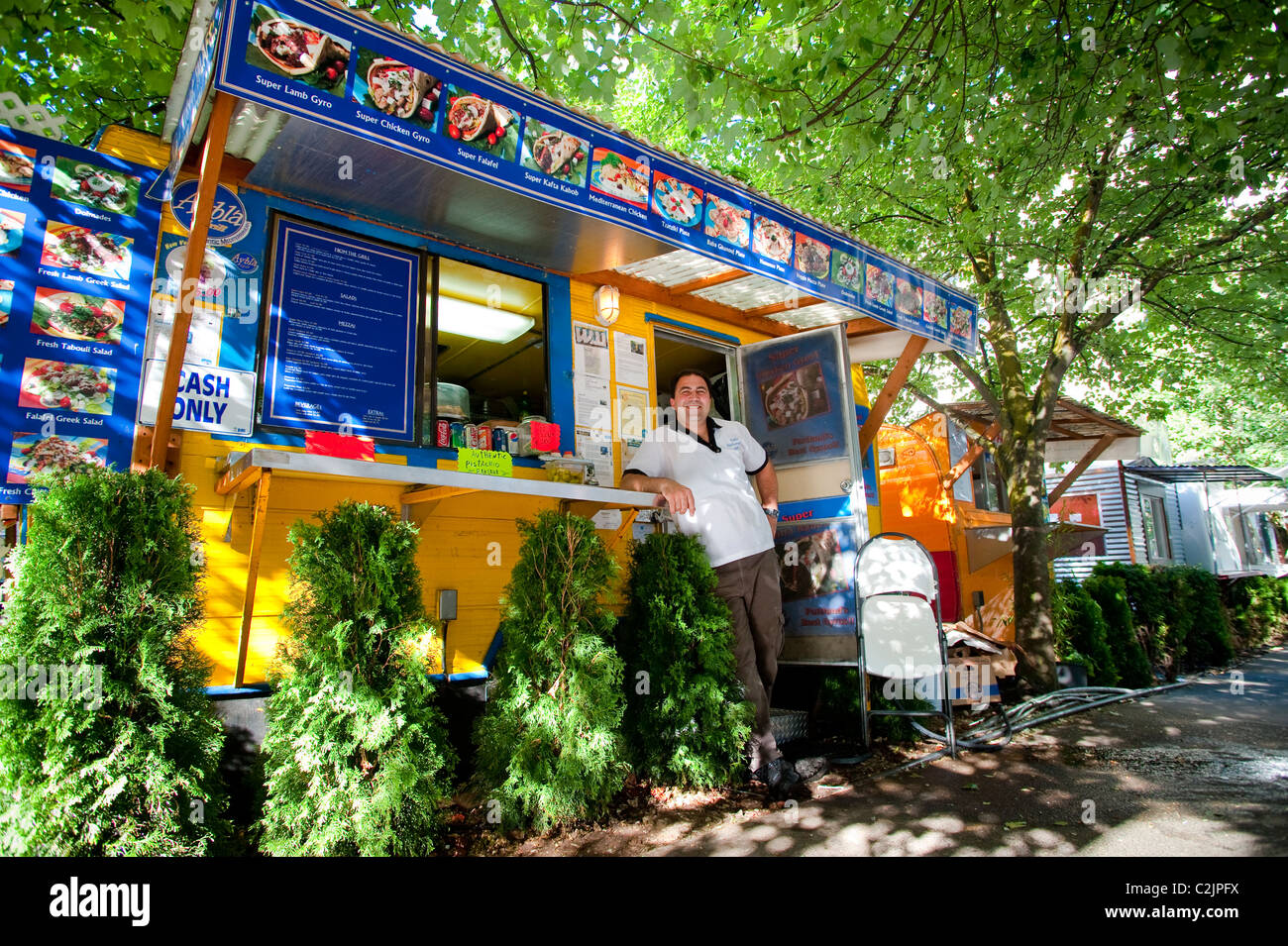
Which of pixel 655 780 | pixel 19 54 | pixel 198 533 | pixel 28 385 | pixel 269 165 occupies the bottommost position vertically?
pixel 655 780

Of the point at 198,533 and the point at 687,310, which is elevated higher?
the point at 687,310

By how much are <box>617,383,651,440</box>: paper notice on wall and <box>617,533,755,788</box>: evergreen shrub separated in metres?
1.30

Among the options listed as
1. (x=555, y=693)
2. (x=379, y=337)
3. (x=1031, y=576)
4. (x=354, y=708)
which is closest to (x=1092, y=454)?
(x=1031, y=576)

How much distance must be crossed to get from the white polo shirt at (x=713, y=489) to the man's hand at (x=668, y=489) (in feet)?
0.33

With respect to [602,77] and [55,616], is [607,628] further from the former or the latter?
[602,77]

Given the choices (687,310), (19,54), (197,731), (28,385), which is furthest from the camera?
(687,310)

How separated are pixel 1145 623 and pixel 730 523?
929 cm

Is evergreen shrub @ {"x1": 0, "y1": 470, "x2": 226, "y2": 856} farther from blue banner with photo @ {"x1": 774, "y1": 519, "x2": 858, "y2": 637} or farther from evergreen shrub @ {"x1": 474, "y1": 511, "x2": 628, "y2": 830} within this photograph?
blue banner with photo @ {"x1": 774, "y1": 519, "x2": 858, "y2": 637}

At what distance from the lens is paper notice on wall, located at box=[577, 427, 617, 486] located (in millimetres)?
5328

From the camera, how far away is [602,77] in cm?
509

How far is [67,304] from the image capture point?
345 cm

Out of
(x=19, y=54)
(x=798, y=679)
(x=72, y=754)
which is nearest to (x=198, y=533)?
(x=72, y=754)

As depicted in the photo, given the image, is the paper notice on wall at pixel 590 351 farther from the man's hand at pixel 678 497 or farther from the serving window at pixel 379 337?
the man's hand at pixel 678 497

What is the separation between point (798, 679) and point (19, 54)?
28.7 ft
